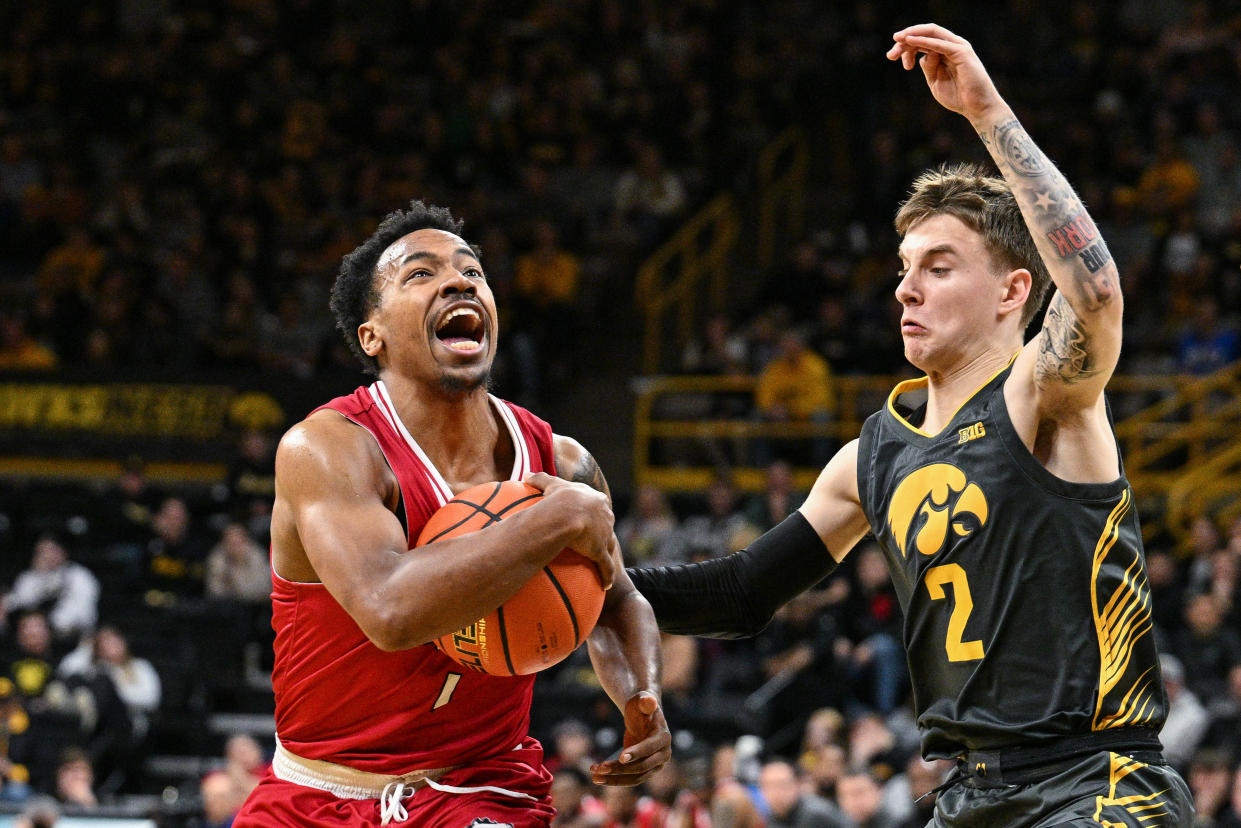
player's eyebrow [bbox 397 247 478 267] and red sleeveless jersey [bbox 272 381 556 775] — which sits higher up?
player's eyebrow [bbox 397 247 478 267]

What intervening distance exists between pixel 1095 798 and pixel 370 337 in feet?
7.61

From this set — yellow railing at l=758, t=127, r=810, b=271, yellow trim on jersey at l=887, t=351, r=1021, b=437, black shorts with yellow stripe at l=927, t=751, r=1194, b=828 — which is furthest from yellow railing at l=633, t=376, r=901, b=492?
black shorts with yellow stripe at l=927, t=751, r=1194, b=828

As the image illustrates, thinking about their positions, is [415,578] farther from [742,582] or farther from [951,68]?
[951,68]

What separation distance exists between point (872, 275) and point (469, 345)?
40.8 ft

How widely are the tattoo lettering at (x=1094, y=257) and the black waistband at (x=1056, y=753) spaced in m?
1.15

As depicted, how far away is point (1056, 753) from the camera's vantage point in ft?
13.1

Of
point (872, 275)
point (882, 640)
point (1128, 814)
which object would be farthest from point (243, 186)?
point (1128, 814)

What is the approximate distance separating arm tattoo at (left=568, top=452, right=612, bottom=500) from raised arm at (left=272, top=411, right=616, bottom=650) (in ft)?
1.70

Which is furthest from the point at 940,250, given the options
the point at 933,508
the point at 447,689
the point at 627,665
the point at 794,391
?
the point at 794,391

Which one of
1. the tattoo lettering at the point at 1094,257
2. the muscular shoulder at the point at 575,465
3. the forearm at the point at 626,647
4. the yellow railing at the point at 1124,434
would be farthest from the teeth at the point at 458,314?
the yellow railing at the point at 1124,434

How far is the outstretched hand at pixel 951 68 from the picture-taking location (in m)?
4.02

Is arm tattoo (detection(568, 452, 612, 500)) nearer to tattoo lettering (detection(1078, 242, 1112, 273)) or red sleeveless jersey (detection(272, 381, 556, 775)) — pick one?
red sleeveless jersey (detection(272, 381, 556, 775))

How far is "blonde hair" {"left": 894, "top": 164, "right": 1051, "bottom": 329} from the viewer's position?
4.42 meters

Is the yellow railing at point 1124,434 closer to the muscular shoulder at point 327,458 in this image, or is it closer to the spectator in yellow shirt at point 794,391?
the spectator in yellow shirt at point 794,391
